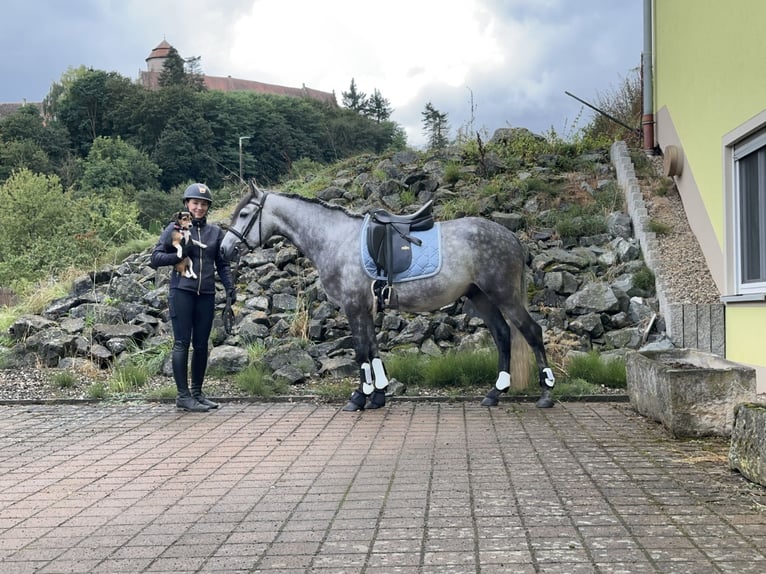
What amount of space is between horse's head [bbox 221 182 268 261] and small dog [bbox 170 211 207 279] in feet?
0.90

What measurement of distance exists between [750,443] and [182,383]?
5.48m

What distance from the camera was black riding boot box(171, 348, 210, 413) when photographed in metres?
7.83

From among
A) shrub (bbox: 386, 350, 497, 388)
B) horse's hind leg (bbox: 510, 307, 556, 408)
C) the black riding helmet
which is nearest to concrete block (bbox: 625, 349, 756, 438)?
horse's hind leg (bbox: 510, 307, 556, 408)

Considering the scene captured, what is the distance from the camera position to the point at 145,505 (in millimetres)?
4461

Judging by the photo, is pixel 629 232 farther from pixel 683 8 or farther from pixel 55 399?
pixel 55 399

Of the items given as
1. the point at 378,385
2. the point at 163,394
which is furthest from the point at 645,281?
the point at 163,394

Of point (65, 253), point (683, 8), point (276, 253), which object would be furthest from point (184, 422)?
point (65, 253)

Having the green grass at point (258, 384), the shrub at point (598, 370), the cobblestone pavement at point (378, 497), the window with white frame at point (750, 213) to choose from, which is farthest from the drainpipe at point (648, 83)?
the green grass at point (258, 384)

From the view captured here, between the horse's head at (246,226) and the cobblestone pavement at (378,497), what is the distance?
6.34 ft

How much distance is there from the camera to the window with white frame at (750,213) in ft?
24.6

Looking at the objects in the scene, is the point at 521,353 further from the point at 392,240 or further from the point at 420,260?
the point at 392,240

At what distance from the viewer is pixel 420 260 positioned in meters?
7.60

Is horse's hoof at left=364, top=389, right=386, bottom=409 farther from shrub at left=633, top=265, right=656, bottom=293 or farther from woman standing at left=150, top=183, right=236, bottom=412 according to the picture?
shrub at left=633, top=265, right=656, bottom=293

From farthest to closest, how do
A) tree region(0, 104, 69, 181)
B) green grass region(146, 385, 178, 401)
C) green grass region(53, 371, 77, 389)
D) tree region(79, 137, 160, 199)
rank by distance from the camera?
A: tree region(0, 104, 69, 181) → tree region(79, 137, 160, 199) → green grass region(53, 371, 77, 389) → green grass region(146, 385, 178, 401)
